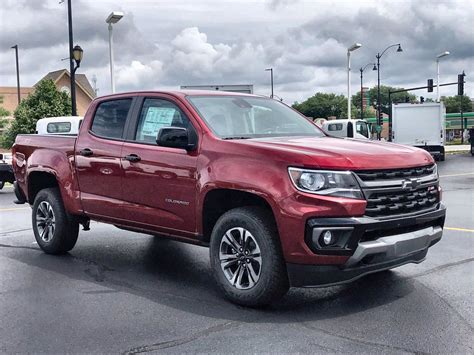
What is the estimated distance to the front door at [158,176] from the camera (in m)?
5.14

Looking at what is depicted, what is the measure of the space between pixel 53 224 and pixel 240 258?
10.1 ft

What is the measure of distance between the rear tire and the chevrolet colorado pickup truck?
26cm

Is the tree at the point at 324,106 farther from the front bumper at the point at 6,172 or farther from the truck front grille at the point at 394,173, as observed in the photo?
the truck front grille at the point at 394,173

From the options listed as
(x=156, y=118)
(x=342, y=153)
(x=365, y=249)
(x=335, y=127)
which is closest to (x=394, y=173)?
(x=342, y=153)

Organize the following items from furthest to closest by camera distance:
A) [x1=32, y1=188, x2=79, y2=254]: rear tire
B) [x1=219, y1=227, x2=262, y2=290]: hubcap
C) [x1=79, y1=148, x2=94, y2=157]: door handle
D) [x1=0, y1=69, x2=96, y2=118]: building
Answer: [x1=0, y1=69, x2=96, y2=118]: building
[x1=32, y1=188, x2=79, y2=254]: rear tire
[x1=79, y1=148, x2=94, y2=157]: door handle
[x1=219, y1=227, x2=262, y2=290]: hubcap

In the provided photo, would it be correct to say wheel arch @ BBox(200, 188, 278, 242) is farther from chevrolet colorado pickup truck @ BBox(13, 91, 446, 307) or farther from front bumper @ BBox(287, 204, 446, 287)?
front bumper @ BBox(287, 204, 446, 287)

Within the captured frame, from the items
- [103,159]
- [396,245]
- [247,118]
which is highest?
[247,118]

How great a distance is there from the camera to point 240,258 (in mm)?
4727

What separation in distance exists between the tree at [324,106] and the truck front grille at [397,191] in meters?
117

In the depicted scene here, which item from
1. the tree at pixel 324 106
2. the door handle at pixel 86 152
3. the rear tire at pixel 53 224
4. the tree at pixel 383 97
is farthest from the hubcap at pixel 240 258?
the tree at pixel 383 97

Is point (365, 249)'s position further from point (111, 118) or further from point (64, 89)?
point (64, 89)

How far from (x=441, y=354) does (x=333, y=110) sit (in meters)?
122

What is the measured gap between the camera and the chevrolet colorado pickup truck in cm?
428

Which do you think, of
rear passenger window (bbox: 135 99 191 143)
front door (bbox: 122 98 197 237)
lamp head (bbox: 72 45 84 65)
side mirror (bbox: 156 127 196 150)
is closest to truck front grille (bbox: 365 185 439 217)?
front door (bbox: 122 98 197 237)
